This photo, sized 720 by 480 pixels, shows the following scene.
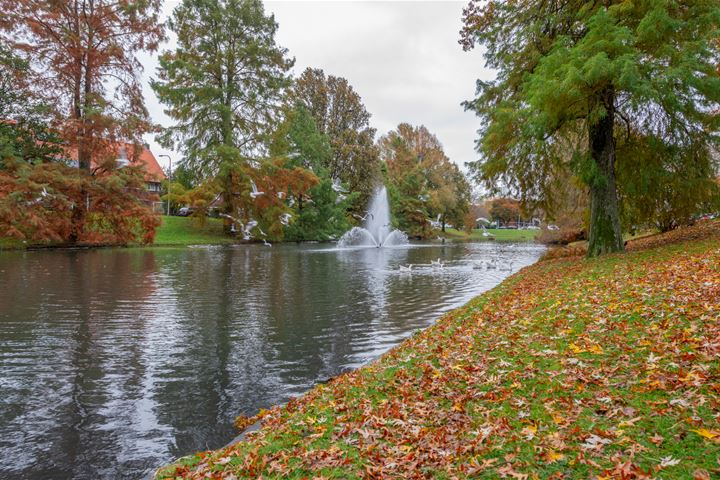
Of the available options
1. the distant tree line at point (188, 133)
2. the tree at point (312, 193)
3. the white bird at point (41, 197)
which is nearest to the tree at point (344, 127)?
the distant tree line at point (188, 133)

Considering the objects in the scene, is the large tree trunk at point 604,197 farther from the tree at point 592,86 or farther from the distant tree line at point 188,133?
the distant tree line at point 188,133

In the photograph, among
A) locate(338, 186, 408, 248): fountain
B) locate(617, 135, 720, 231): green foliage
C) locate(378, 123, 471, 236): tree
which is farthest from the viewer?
locate(378, 123, 471, 236): tree

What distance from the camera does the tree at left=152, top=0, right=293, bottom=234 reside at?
41219mm

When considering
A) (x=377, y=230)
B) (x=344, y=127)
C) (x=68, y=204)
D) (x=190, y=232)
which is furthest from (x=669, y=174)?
(x=344, y=127)

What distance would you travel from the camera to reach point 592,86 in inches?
522

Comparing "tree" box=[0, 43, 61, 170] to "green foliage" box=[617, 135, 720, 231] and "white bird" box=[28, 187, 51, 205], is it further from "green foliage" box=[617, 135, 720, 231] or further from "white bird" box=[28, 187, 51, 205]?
"green foliage" box=[617, 135, 720, 231]

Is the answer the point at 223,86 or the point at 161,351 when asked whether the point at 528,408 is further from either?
the point at 223,86

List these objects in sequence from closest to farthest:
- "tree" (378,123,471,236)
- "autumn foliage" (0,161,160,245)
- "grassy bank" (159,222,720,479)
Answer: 1. "grassy bank" (159,222,720,479)
2. "autumn foliage" (0,161,160,245)
3. "tree" (378,123,471,236)

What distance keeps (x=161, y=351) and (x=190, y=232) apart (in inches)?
1438

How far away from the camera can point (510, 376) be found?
201 inches

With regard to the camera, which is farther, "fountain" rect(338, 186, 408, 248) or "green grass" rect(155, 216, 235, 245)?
"fountain" rect(338, 186, 408, 248)

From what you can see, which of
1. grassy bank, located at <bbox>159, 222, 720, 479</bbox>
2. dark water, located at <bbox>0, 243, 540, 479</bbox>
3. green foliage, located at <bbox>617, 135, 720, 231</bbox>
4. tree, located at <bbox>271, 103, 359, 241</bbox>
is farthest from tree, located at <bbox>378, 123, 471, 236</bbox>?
grassy bank, located at <bbox>159, 222, 720, 479</bbox>

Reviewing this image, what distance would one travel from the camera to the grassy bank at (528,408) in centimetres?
330

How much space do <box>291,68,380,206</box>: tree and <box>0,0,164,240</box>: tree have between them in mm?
24788
